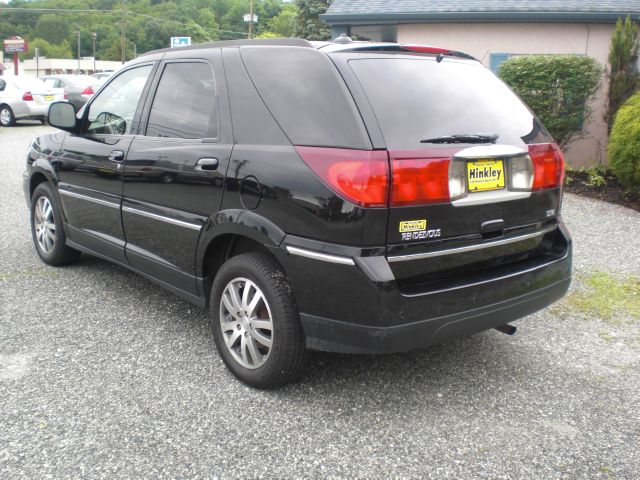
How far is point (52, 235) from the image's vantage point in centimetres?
527

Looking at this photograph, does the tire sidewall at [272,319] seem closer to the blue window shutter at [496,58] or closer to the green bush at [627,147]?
the green bush at [627,147]

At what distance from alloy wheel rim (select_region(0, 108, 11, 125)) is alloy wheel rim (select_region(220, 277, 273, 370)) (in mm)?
19521

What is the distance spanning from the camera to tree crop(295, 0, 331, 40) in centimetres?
3095

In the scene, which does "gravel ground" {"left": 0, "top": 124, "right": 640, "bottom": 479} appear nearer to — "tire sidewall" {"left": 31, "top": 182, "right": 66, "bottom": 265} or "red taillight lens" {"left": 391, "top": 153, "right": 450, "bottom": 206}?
"tire sidewall" {"left": 31, "top": 182, "right": 66, "bottom": 265}

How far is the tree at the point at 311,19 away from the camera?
31.0 meters

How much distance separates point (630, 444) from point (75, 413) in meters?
2.68

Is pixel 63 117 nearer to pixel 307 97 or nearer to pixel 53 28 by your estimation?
pixel 307 97

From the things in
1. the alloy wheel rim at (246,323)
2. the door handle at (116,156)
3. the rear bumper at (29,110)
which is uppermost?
the rear bumper at (29,110)

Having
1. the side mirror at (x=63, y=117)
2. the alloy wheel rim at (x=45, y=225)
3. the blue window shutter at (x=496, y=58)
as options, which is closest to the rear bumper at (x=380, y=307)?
the side mirror at (x=63, y=117)

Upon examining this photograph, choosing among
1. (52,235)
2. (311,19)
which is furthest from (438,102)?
(311,19)

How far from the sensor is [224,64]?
11.6ft

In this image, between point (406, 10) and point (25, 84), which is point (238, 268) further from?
point (25, 84)

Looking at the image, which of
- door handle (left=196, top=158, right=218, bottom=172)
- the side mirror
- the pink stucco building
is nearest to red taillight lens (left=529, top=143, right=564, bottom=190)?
door handle (left=196, top=158, right=218, bottom=172)

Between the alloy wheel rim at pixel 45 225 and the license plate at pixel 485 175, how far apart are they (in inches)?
149
